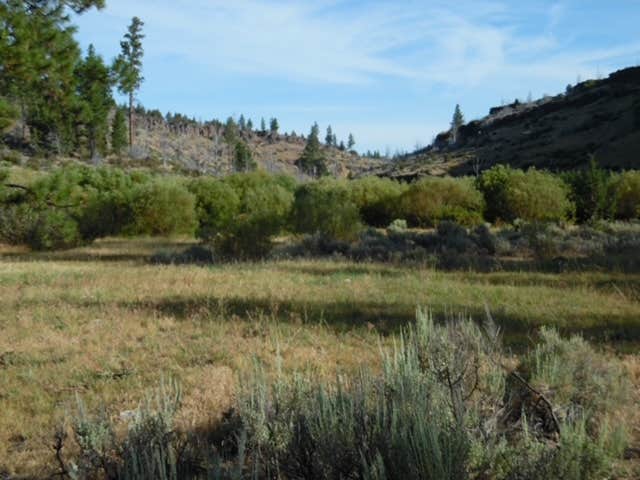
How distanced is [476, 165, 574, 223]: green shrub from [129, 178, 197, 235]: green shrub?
1620cm

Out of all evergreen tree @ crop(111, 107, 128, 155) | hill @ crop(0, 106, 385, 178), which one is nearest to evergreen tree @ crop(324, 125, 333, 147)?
hill @ crop(0, 106, 385, 178)

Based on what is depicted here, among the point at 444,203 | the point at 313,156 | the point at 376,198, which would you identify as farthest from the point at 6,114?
the point at 313,156

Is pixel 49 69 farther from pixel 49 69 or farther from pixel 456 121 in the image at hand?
pixel 456 121

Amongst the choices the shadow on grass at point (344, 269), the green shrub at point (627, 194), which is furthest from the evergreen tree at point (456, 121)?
the shadow on grass at point (344, 269)

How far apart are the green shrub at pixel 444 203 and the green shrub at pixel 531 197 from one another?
1.28m

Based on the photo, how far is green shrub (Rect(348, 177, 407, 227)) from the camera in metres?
32.3

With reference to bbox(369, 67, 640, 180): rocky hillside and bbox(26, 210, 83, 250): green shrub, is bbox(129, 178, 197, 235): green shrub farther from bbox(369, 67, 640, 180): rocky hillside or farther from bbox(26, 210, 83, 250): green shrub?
bbox(369, 67, 640, 180): rocky hillside

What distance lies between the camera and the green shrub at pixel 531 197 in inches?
1131

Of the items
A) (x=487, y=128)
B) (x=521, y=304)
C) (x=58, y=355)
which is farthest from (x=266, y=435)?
(x=487, y=128)

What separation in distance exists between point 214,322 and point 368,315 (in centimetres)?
223

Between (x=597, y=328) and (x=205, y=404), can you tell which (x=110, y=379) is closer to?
(x=205, y=404)

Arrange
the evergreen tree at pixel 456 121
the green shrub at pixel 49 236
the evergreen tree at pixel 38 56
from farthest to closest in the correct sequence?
the evergreen tree at pixel 456 121, the green shrub at pixel 49 236, the evergreen tree at pixel 38 56

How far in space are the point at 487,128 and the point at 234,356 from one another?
111 metres

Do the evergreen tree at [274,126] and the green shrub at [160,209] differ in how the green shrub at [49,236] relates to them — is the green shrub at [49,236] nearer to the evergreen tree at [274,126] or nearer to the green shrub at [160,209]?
the green shrub at [160,209]
